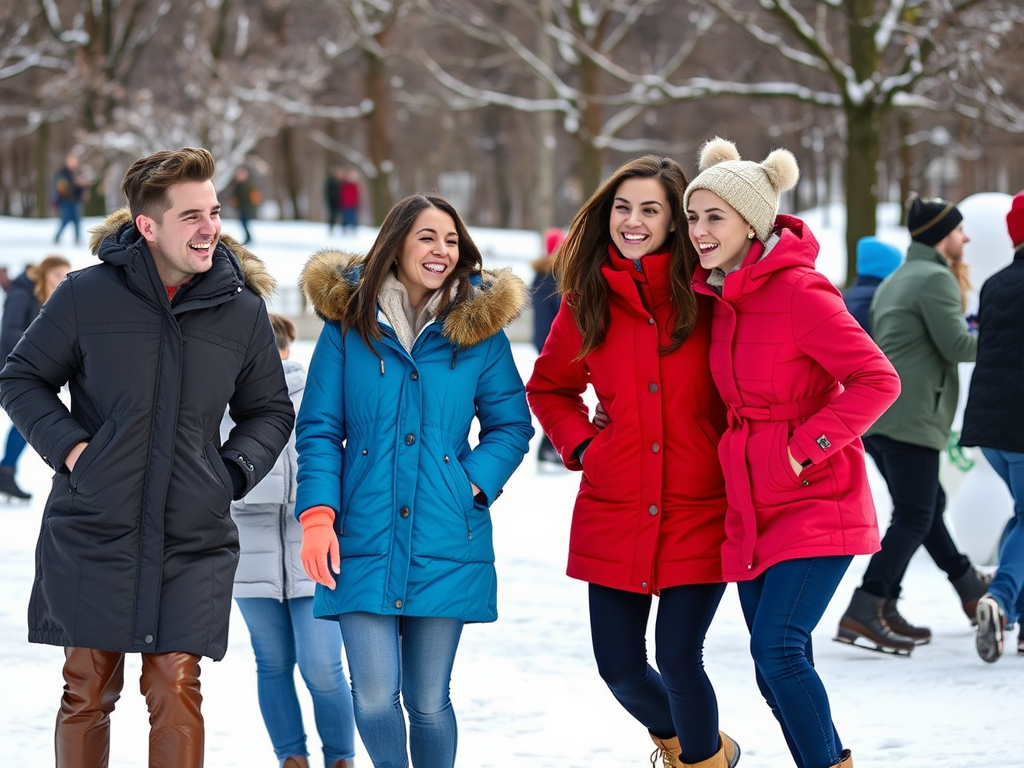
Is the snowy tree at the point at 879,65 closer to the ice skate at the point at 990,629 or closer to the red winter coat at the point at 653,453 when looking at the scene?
the ice skate at the point at 990,629

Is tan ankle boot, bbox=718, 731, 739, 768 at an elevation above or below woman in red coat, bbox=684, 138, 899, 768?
below

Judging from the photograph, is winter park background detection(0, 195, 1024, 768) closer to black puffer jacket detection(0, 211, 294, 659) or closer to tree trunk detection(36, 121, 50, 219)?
black puffer jacket detection(0, 211, 294, 659)

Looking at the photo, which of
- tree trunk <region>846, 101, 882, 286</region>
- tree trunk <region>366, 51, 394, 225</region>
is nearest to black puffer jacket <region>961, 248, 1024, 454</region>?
tree trunk <region>846, 101, 882, 286</region>

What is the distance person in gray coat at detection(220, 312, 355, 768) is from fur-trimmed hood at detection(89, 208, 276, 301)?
1.59 ft

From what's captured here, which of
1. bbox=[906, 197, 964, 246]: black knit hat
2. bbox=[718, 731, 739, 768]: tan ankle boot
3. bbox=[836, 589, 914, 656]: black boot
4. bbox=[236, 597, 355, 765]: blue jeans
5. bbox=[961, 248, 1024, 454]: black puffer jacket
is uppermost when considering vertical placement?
bbox=[906, 197, 964, 246]: black knit hat

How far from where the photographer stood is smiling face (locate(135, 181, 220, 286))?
12.2ft

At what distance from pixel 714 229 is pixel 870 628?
2945 mm

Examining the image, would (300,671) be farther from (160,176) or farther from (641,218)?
(641,218)

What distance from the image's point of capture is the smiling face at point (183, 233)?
3725 mm

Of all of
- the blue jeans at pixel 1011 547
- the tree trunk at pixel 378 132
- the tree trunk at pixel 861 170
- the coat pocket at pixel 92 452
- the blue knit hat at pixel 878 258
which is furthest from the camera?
the tree trunk at pixel 378 132

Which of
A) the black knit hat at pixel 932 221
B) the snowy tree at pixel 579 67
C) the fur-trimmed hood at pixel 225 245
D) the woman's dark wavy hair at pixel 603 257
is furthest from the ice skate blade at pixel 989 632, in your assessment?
the snowy tree at pixel 579 67

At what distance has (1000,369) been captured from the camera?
5.92 m

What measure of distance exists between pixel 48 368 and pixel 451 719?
4.79 ft

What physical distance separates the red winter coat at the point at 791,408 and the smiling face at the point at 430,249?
2.38 ft
